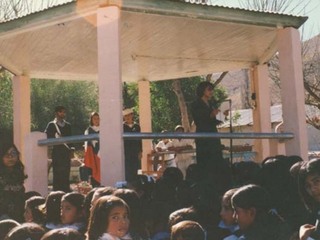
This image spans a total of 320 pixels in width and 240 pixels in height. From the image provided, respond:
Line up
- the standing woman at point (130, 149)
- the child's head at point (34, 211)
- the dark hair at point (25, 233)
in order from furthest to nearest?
the standing woman at point (130, 149)
the child's head at point (34, 211)
the dark hair at point (25, 233)

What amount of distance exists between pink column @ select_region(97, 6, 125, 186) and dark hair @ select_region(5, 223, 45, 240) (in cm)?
246

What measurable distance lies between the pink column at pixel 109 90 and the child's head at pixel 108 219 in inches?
95.6

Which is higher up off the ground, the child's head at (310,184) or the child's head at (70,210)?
the child's head at (310,184)

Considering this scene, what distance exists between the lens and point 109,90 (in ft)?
20.5

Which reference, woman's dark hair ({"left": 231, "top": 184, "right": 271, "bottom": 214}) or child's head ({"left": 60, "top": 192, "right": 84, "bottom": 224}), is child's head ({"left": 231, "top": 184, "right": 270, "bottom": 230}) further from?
child's head ({"left": 60, "top": 192, "right": 84, "bottom": 224})

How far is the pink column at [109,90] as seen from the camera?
611cm

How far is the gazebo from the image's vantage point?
6.23 meters

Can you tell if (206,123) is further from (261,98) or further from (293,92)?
(261,98)

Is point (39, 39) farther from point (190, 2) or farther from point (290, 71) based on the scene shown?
point (290, 71)

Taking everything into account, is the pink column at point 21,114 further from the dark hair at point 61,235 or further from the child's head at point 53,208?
the dark hair at point 61,235

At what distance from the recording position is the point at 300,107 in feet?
24.1

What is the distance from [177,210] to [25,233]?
4.70 feet

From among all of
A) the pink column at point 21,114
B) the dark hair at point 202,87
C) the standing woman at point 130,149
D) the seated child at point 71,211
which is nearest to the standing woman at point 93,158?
the standing woman at point 130,149

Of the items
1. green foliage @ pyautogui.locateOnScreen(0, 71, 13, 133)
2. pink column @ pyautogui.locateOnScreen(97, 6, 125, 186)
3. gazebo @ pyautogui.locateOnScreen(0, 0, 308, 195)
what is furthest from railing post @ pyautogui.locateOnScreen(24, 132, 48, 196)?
green foliage @ pyautogui.locateOnScreen(0, 71, 13, 133)
